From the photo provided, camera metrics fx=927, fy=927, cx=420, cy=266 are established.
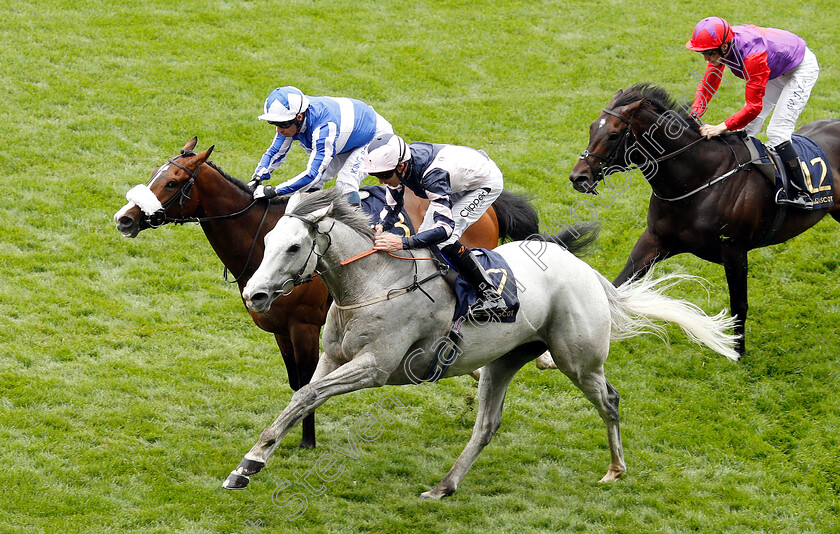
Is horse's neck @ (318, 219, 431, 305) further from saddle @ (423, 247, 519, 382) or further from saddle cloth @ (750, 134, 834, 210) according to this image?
saddle cloth @ (750, 134, 834, 210)

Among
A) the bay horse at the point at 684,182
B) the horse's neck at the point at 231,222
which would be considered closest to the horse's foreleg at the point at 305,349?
the horse's neck at the point at 231,222

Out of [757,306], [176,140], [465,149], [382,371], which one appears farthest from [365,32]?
[382,371]

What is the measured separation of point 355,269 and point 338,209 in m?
0.37

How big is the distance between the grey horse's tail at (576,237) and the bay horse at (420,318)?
2.10ft

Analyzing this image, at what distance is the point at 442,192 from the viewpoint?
5.64m

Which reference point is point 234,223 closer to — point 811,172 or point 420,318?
point 420,318

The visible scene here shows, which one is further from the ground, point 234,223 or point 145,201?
point 145,201

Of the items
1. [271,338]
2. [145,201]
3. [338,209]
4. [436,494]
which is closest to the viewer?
[338,209]

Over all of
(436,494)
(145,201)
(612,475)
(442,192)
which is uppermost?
(442,192)

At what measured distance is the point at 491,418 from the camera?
21.0ft

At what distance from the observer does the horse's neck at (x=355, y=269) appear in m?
5.37

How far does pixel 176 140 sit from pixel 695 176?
22.4ft

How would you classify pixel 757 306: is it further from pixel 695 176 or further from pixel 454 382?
pixel 454 382

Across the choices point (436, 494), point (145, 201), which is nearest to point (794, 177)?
point (436, 494)
